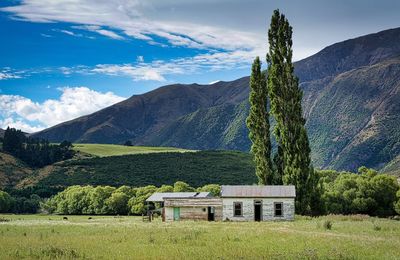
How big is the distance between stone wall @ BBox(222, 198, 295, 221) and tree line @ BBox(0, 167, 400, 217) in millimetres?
3916

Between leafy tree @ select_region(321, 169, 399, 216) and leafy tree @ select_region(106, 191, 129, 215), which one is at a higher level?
leafy tree @ select_region(321, 169, 399, 216)

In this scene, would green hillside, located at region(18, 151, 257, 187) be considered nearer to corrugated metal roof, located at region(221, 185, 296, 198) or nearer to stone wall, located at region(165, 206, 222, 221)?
stone wall, located at region(165, 206, 222, 221)

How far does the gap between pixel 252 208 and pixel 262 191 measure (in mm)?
1874

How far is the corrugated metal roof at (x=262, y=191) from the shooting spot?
161ft

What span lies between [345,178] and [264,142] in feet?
75.4

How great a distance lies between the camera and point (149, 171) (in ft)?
474

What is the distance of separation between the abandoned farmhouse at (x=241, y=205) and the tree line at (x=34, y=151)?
384 feet

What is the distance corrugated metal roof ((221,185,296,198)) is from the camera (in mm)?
49062

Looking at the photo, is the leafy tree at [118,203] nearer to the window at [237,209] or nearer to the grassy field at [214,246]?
the window at [237,209]

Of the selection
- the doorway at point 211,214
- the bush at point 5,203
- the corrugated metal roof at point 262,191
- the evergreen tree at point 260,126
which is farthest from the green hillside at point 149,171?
the corrugated metal roof at point 262,191

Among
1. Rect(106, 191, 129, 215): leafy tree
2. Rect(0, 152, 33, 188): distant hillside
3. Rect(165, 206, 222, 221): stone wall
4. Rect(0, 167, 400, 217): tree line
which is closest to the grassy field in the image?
Rect(165, 206, 222, 221): stone wall

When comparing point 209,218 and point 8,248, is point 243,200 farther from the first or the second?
point 8,248

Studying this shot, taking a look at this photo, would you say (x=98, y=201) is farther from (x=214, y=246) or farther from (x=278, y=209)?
(x=214, y=246)

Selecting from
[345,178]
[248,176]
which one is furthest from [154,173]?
[345,178]
